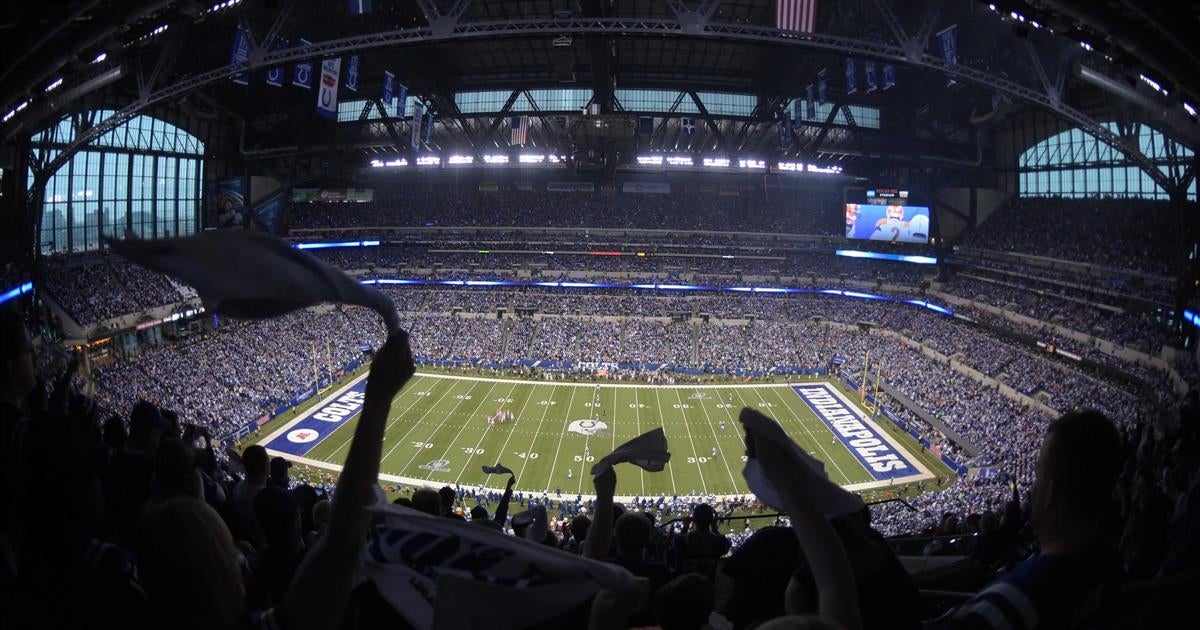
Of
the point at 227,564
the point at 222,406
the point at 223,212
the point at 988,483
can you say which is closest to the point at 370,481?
the point at 227,564

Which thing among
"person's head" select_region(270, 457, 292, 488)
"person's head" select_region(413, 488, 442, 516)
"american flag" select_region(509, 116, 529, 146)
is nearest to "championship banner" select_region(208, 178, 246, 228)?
"american flag" select_region(509, 116, 529, 146)

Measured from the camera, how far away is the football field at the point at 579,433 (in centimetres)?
2703

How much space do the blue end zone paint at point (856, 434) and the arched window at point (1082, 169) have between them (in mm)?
21881

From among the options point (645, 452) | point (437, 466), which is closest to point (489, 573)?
point (645, 452)

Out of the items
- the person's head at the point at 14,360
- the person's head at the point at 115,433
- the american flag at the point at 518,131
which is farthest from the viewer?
the american flag at the point at 518,131

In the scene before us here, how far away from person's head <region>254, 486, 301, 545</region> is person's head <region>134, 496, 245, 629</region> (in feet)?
3.72

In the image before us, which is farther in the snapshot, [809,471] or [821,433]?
[821,433]

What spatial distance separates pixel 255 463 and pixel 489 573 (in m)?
4.49

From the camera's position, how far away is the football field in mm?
27031

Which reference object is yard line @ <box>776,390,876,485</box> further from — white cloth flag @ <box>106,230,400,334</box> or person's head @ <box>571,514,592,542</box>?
white cloth flag @ <box>106,230,400,334</box>

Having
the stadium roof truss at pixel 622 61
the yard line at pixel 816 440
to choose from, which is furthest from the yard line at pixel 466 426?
the stadium roof truss at pixel 622 61

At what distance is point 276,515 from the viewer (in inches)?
116

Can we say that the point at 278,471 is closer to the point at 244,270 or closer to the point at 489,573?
the point at 244,270

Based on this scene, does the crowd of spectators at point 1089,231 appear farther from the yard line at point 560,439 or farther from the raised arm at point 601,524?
the raised arm at point 601,524
